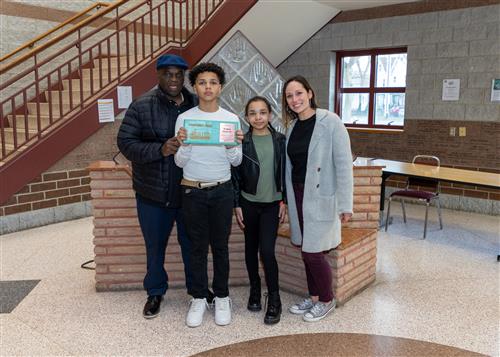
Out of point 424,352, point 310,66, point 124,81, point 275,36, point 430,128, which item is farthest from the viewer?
point 310,66

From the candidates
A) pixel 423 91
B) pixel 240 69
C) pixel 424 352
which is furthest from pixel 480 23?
pixel 424 352

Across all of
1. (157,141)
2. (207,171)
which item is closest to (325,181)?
(207,171)

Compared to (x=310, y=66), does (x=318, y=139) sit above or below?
below

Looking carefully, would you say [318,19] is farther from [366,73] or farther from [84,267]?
[84,267]

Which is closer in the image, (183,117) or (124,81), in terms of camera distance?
(183,117)

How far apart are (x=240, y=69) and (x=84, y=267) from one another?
2.20 m

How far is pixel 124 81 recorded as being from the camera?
537 cm

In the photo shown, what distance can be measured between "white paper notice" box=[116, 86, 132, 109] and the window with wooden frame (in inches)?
136

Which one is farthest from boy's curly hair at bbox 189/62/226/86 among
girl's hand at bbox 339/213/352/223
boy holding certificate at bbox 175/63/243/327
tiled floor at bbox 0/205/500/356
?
tiled floor at bbox 0/205/500/356

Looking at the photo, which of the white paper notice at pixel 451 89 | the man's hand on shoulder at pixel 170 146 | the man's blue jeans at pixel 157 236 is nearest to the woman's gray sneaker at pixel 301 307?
the man's blue jeans at pixel 157 236

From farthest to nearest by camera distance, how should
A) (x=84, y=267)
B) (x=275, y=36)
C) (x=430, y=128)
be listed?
(x=275, y=36) < (x=430, y=128) < (x=84, y=267)

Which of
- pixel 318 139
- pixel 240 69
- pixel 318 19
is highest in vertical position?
pixel 318 19

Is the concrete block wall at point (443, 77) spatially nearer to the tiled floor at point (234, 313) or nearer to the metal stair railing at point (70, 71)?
the tiled floor at point (234, 313)

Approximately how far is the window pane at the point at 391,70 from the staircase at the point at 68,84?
7.69ft
